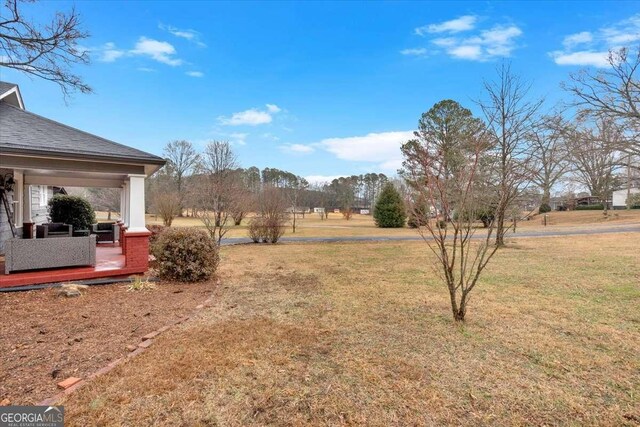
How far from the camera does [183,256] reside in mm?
6820

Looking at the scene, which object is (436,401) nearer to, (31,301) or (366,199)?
(31,301)

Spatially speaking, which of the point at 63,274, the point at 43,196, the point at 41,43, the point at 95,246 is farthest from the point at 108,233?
the point at 41,43

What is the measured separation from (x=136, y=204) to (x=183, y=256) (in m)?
1.59

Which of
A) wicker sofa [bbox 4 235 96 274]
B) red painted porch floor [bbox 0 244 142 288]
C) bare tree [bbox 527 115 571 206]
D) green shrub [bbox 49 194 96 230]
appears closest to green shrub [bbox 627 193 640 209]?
bare tree [bbox 527 115 571 206]

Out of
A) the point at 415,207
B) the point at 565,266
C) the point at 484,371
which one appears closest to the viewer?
the point at 484,371

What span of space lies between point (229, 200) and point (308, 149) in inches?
673

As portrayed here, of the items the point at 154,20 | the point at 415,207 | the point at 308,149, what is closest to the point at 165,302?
the point at 415,207

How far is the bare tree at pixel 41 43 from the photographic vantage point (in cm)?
600

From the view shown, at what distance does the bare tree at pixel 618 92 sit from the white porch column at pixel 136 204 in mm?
10031

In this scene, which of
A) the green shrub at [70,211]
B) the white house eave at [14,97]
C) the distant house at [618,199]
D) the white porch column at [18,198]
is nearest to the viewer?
the white porch column at [18,198]

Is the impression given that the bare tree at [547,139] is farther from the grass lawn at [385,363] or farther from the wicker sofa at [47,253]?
the wicker sofa at [47,253]

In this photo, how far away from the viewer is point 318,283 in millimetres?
7059

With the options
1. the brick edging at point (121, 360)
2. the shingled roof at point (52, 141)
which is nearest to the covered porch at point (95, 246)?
the shingled roof at point (52, 141)

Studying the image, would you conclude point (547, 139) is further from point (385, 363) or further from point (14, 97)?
point (14, 97)
